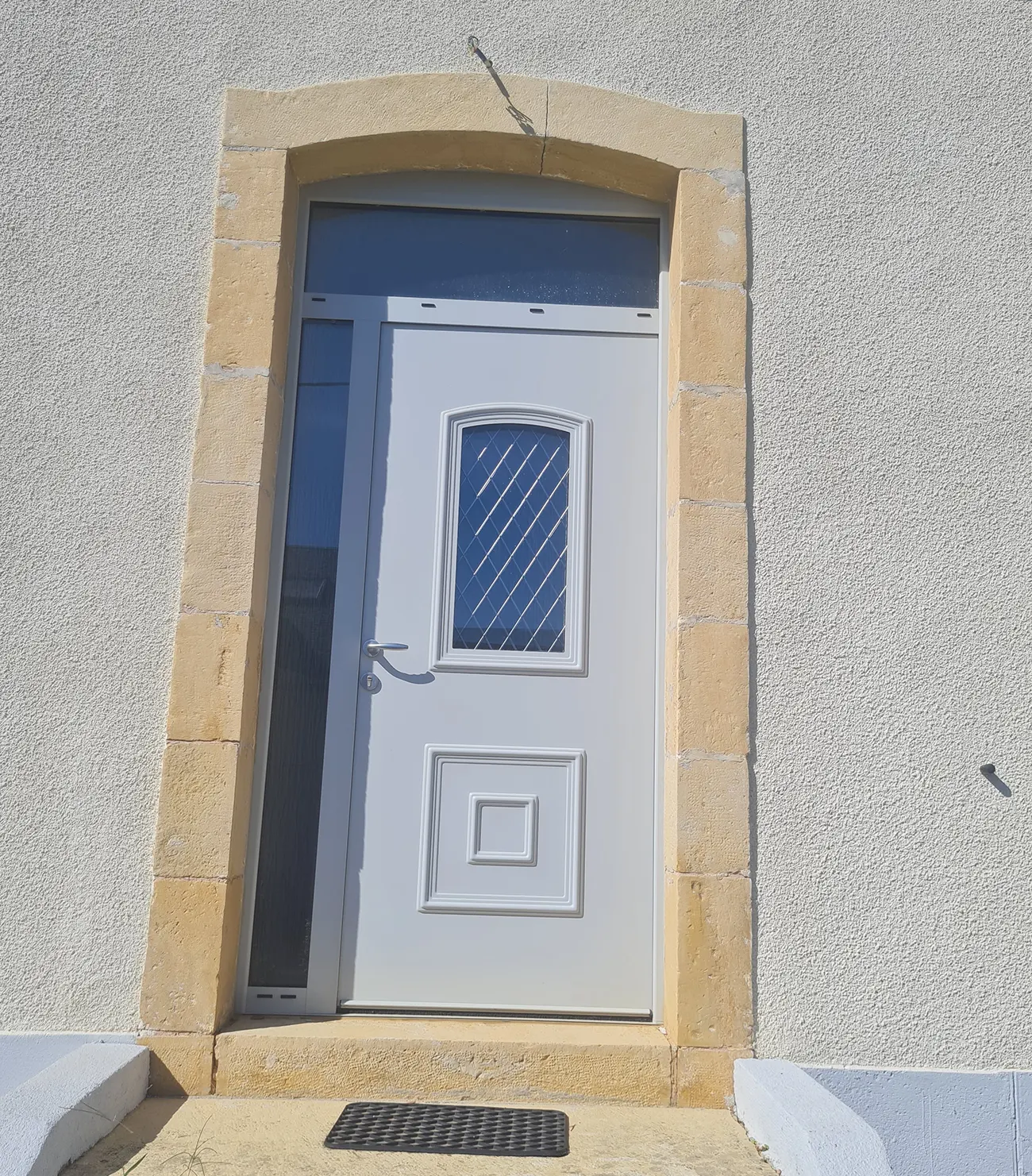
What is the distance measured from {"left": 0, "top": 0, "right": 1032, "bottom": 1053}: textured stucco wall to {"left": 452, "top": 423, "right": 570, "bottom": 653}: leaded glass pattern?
2.11 feet

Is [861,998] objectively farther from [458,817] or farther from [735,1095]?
[458,817]

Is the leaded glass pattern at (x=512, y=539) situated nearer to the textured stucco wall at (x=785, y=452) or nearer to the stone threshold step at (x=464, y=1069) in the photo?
the textured stucco wall at (x=785, y=452)

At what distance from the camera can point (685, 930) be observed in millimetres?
3025

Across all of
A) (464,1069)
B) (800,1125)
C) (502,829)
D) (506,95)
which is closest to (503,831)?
(502,829)

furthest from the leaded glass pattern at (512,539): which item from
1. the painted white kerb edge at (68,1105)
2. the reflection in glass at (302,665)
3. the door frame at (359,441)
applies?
the painted white kerb edge at (68,1105)

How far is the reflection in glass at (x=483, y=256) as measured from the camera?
364cm

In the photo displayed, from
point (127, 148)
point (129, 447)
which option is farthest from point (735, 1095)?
point (127, 148)

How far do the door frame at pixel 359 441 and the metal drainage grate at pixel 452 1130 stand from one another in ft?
1.23

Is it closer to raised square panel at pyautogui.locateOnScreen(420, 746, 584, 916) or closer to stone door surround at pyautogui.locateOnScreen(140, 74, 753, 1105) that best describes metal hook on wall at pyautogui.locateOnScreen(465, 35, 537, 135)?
stone door surround at pyautogui.locateOnScreen(140, 74, 753, 1105)

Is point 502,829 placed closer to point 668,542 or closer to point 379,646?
point 379,646

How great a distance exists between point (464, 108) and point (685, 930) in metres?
2.61

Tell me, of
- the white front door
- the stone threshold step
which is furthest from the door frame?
the stone threshold step

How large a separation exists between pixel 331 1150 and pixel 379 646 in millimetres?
1402

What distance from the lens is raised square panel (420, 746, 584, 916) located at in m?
3.27
